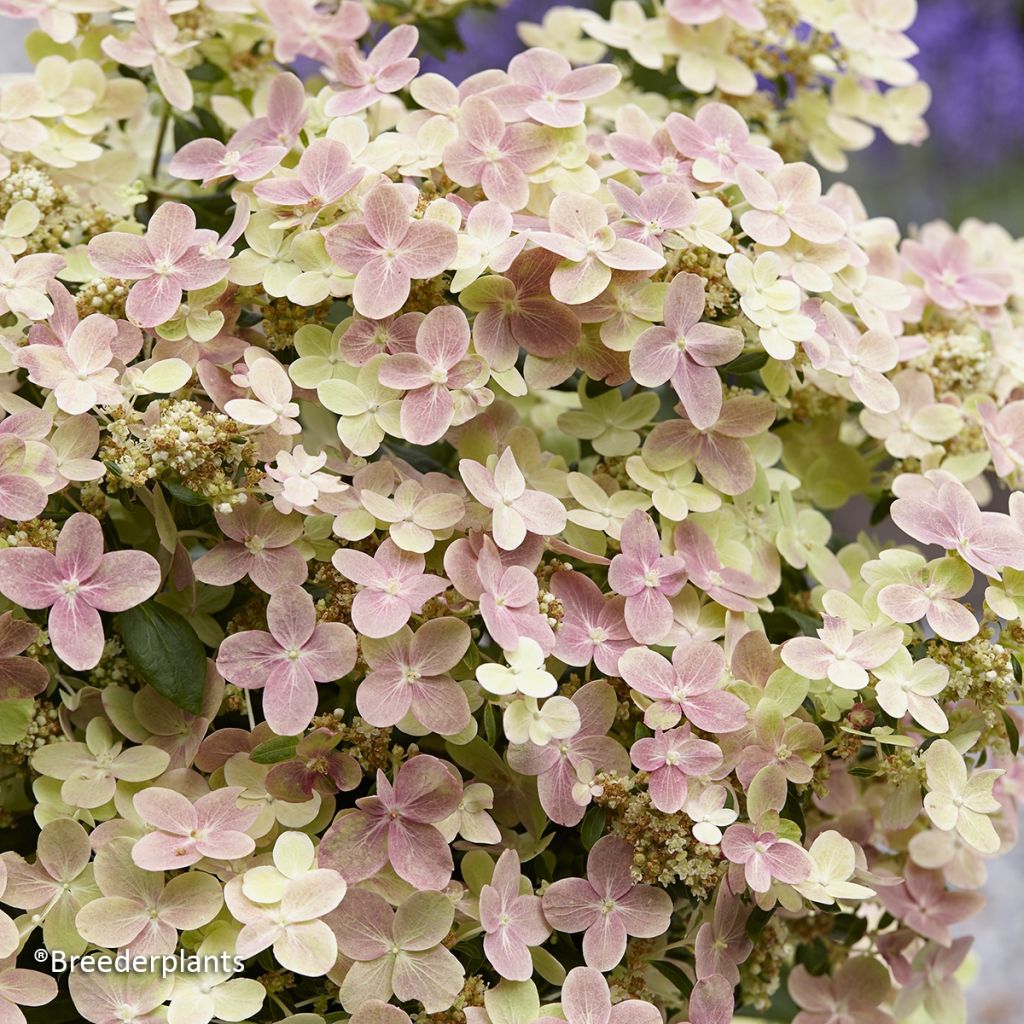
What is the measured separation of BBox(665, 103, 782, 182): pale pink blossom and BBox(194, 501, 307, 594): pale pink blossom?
25 centimetres

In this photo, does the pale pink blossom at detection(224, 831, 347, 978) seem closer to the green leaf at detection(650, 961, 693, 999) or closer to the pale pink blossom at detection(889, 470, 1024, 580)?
the green leaf at detection(650, 961, 693, 999)

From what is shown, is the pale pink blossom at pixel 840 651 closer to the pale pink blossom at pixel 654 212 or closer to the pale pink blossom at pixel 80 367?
the pale pink blossom at pixel 654 212

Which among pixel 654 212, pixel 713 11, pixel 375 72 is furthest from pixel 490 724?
pixel 713 11

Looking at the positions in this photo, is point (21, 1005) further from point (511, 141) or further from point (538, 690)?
point (511, 141)

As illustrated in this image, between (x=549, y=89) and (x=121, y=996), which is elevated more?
(x=549, y=89)

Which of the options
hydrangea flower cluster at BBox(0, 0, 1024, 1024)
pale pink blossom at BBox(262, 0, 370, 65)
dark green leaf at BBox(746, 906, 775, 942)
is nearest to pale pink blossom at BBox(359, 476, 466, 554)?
hydrangea flower cluster at BBox(0, 0, 1024, 1024)

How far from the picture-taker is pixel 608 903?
51cm

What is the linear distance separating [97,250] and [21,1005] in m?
0.31

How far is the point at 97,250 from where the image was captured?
0.54 meters

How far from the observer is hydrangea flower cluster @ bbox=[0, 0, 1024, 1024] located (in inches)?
19.1

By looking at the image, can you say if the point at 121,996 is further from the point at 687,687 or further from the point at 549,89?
the point at 549,89

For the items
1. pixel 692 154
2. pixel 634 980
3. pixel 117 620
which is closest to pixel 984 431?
pixel 692 154

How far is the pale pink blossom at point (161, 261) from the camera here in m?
0.53

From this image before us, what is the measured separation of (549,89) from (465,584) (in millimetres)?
266
